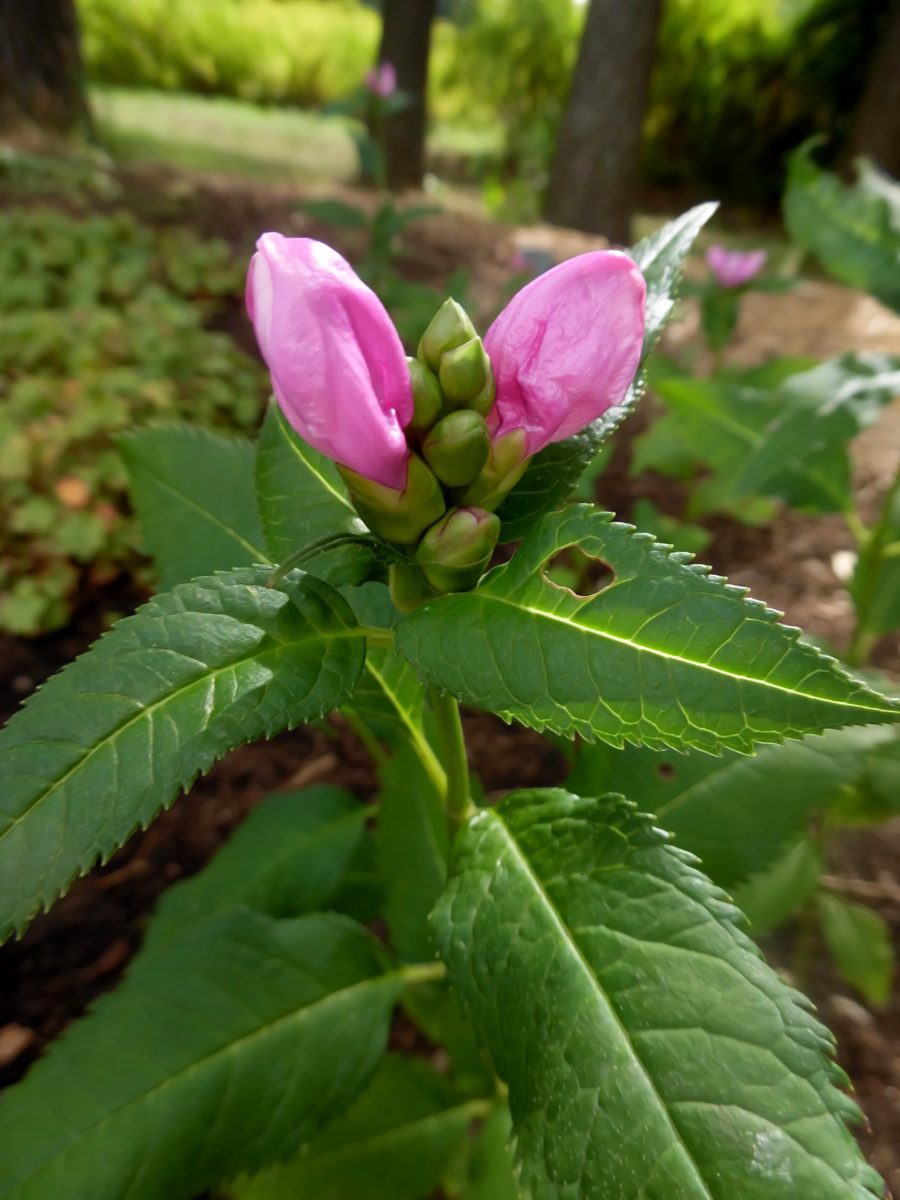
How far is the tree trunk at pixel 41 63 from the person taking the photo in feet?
21.1

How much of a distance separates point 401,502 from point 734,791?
0.84 m

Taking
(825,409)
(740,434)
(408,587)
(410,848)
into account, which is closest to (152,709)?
(408,587)

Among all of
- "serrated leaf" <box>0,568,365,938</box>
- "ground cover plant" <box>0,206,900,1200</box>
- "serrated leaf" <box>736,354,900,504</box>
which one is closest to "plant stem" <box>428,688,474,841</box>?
"ground cover plant" <box>0,206,900,1200</box>

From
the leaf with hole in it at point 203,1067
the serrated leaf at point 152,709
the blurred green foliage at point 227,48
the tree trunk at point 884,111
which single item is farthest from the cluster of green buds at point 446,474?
the blurred green foliage at point 227,48

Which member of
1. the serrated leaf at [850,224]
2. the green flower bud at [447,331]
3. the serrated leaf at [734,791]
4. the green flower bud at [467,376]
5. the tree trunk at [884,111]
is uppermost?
the tree trunk at [884,111]

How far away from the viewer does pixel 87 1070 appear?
1.04 meters

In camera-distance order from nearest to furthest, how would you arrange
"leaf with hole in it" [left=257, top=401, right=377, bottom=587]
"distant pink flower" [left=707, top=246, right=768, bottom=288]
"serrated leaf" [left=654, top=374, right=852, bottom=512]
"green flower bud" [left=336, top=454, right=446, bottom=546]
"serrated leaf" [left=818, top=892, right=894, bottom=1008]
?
1. "green flower bud" [left=336, top=454, right=446, bottom=546]
2. "leaf with hole in it" [left=257, top=401, right=377, bottom=587]
3. "serrated leaf" [left=818, top=892, right=894, bottom=1008]
4. "serrated leaf" [left=654, top=374, right=852, bottom=512]
5. "distant pink flower" [left=707, top=246, right=768, bottom=288]

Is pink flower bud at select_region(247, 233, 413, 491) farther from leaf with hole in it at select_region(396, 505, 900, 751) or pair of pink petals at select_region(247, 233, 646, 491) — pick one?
leaf with hole in it at select_region(396, 505, 900, 751)

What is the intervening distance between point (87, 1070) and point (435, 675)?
782 mm

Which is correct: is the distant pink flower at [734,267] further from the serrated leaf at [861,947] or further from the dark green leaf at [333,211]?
the serrated leaf at [861,947]

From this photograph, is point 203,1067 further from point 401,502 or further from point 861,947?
point 861,947

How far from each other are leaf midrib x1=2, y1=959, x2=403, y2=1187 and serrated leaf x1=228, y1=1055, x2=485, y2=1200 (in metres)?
0.36

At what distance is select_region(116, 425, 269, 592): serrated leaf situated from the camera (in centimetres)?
126

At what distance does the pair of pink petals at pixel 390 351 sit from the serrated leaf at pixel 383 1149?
1193 mm
